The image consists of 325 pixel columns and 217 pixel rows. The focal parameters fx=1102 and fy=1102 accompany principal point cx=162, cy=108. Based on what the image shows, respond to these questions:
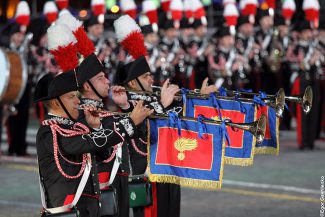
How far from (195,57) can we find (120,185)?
1112 centimetres

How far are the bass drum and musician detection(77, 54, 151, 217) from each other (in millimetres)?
5526

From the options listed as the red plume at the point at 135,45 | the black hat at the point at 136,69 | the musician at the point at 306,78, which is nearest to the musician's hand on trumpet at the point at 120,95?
the black hat at the point at 136,69

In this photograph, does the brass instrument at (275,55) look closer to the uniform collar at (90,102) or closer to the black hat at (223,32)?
the black hat at (223,32)

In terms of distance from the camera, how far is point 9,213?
10477mm

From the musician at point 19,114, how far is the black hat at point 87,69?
8.46 m

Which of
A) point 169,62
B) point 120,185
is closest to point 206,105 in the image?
point 120,185

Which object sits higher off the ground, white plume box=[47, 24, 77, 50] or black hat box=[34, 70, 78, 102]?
white plume box=[47, 24, 77, 50]

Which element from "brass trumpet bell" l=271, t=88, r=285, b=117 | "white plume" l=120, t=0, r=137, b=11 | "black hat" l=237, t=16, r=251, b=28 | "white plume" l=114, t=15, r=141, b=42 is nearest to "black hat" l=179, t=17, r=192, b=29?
"black hat" l=237, t=16, r=251, b=28

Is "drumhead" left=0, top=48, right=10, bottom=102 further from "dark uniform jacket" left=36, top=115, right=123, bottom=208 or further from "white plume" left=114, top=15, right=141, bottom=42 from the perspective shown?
"dark uniform jacket" left=36, top=115, right=123, bottom=208

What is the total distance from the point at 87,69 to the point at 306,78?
9.21 m

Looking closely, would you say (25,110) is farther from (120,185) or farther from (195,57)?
(120,185)

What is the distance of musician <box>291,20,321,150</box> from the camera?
1609 centimetres

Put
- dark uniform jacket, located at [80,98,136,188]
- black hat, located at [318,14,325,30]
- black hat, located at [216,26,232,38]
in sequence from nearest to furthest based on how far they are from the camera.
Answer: dark uniform jacket, located at [80,98,136,188], black hat, located at [216,26,232,38], black hat, located at [318,14,325,30]

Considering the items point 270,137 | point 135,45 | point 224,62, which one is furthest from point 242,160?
point 224,62
